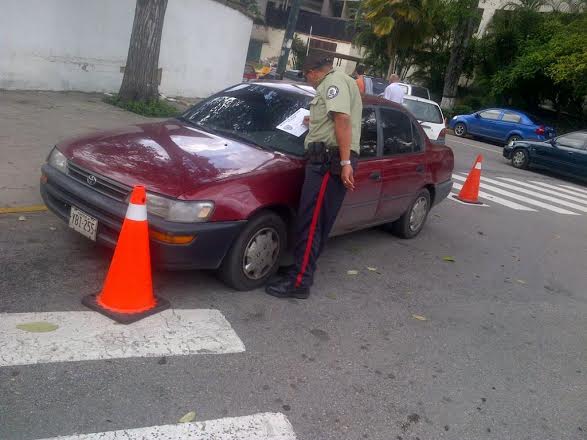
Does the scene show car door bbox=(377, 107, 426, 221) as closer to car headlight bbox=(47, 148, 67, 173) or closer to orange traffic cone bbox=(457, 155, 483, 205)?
car headlight bbox=(47, 148, 67, 173)

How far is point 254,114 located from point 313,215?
1.32 metres

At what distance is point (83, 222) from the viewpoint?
4.43 metres

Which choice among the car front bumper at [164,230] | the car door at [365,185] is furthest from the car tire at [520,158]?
the car front bumper at [164,230]

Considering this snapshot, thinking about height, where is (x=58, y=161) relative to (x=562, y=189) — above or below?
above

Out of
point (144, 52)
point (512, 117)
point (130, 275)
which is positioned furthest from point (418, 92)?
point (130, 275)

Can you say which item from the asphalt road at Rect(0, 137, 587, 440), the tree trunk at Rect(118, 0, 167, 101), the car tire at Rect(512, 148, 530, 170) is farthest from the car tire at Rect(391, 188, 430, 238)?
the car tire at Rect(512, 148, 530, 170)

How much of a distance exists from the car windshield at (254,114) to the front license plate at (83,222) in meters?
1.51

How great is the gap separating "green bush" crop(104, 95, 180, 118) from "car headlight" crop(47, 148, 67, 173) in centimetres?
742

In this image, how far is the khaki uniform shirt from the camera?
4512 millimetres

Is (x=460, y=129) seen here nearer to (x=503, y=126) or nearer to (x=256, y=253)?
(x=503, y=126)

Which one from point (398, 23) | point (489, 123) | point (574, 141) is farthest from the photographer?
point (398, 23)

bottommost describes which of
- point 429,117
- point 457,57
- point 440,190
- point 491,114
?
point 440,190

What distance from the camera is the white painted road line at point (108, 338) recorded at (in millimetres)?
3471

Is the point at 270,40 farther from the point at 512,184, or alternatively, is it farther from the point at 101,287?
the point at 101,287
